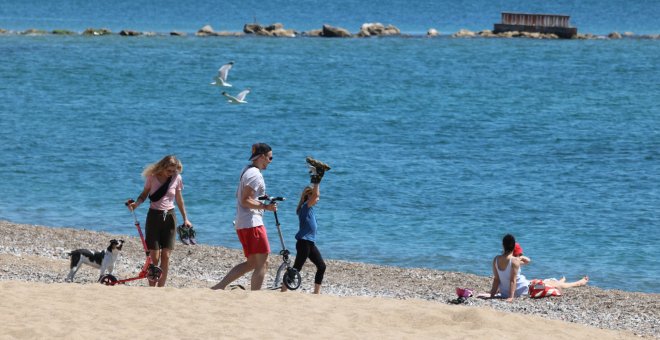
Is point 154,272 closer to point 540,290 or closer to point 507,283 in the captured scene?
point 507,283

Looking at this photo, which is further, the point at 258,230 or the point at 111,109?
the point at 111,109

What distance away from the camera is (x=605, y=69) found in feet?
213

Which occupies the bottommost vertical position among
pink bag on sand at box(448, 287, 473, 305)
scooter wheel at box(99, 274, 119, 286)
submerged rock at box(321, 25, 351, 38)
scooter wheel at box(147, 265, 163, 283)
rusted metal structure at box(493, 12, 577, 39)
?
pink bag on sand at box(448, 287, 473, 305)

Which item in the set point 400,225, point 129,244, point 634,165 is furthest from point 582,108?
point 129,244

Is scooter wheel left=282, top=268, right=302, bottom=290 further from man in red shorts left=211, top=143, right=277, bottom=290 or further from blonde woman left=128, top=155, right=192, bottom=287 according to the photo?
blonde woman left=128, top=155, right=192, bottom=287

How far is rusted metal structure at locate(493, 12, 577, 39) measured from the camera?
8612 centimetres

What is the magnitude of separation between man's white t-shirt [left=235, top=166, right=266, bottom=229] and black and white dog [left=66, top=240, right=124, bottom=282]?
1.77 m

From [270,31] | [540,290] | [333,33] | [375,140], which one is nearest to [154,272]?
[540,290]

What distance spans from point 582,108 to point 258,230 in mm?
36115

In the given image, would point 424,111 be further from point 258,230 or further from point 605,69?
point 258,230

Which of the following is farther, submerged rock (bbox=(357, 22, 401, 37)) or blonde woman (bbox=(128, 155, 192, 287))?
submerged rock (bbox=(357, 22, 401, 37))

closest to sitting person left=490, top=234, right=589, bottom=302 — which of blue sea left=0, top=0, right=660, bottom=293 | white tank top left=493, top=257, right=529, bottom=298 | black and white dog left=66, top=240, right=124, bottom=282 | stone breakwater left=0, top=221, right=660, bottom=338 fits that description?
white tank top left=493, top=257, right=529, bottom=298

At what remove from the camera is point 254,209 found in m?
12.2

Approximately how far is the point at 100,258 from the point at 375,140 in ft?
74.6
